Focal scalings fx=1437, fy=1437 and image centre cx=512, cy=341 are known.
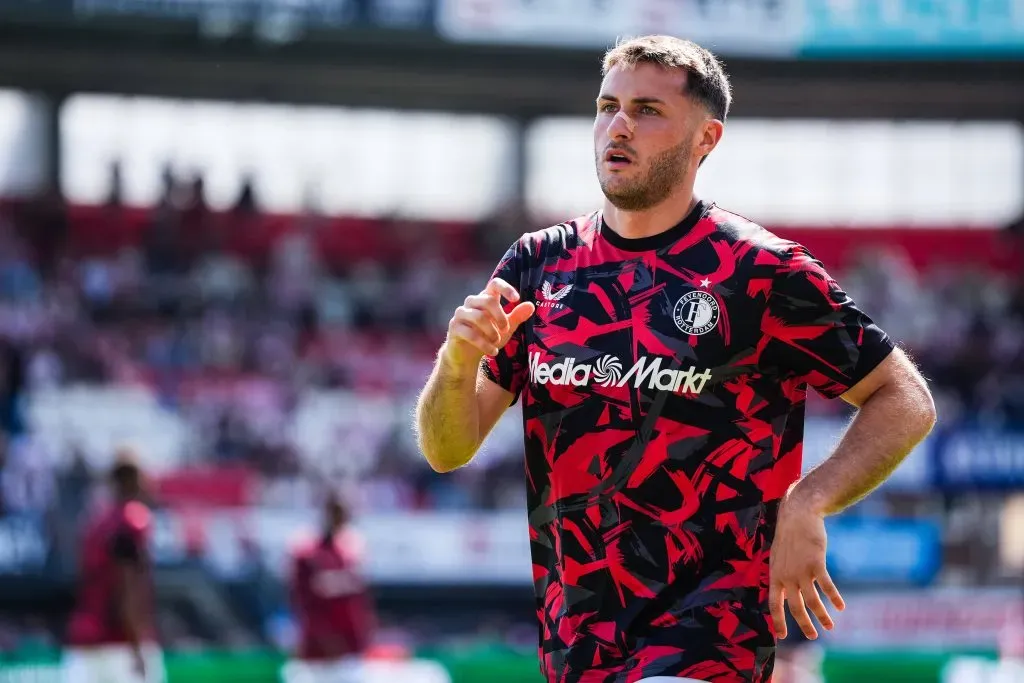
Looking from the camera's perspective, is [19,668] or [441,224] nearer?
[19,668]

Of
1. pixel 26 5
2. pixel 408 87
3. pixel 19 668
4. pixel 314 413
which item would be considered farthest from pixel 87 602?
pixel 408 87

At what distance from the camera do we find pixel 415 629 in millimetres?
16219

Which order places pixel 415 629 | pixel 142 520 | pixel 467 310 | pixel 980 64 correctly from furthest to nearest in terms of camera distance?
1. pixel 980 64
2. pixel 415 629
3. pixel 142 520
4. pixel 467 310

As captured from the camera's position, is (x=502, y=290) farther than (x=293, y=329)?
No

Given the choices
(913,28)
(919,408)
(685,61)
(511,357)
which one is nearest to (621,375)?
(511,357)

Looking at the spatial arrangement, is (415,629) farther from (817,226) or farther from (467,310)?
(467,310)

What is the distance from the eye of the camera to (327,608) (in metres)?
10.3

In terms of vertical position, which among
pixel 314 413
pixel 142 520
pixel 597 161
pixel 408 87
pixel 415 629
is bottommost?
pixel 415 629

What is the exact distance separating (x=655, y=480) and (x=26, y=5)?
1525cm

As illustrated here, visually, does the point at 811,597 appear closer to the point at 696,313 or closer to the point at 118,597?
Result: the point at 696,313

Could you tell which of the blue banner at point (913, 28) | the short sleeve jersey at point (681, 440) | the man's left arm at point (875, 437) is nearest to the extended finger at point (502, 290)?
the short sleeve jersey at point (681, 440)

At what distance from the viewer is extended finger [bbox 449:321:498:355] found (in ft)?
10.2

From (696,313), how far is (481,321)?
0.51m

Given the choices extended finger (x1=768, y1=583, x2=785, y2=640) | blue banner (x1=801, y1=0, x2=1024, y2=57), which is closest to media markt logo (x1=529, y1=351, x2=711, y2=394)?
extended finger (x1=768, y1=583, x2=785, y2=640)
